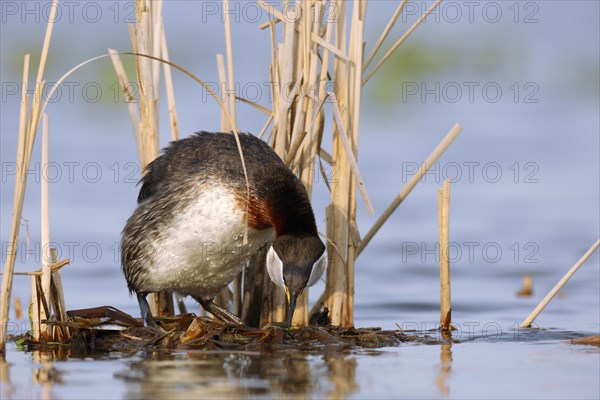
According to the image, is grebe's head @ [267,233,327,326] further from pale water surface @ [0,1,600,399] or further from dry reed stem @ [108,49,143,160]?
dry reed stem @ [108,49,143,160]

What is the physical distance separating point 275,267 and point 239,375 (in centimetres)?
172

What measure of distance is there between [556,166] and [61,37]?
7.55 m

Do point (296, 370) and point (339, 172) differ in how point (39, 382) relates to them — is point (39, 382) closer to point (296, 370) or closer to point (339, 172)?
point (296, 370)

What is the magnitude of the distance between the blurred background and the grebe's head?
1524 mm

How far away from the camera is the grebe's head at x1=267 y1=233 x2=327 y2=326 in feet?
25.1

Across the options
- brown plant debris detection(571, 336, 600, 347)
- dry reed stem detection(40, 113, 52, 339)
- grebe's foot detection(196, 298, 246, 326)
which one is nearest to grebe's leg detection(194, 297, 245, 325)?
grebe's foot detection(196, 298, 246, 326)

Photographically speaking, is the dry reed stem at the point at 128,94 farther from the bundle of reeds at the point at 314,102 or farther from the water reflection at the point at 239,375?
the water reflection at the point at 239,375

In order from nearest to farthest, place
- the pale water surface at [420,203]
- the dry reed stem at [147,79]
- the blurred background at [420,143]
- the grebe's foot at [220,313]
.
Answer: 1. the pale water surface at [420,203]
2. the dry reed stem at [147,79]
3. the grebe's foot at [220,313]
4. the blurred background at [420,143]

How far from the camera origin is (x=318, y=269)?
7871 mm

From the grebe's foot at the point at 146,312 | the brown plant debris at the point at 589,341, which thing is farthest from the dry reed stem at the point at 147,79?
the brown plant debris at the point at 589,341

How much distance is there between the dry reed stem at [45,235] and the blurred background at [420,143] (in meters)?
0.14

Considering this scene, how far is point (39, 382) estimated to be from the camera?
613 centimetres

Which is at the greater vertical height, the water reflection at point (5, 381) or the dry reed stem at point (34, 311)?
the dry reed stem at point (34, 311)

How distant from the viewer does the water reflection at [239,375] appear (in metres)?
5.82
